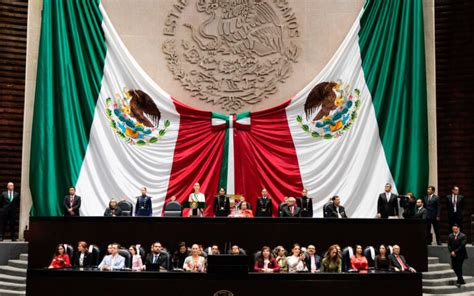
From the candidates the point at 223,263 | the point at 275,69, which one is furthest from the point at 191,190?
the point at 223,263

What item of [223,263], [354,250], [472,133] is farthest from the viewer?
→ [472,133]

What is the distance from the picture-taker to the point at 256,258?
12.6 meters

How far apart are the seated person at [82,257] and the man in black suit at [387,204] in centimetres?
614

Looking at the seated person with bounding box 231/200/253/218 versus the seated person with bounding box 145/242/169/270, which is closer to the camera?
the seated person with bounding box 145/242/169/270

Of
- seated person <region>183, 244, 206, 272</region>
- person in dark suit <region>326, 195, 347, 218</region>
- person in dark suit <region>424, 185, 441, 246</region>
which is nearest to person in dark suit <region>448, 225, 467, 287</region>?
person in dark suit <region>424, 185, 441, 246</region>

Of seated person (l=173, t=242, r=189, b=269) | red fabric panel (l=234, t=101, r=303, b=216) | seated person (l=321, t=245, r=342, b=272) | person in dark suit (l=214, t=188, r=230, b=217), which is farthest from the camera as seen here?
red fabric panel (l=234, t=101, r=303, b=216)

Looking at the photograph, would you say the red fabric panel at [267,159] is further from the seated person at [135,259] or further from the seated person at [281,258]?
the seated person at [135,259]

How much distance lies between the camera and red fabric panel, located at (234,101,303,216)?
56.1ft

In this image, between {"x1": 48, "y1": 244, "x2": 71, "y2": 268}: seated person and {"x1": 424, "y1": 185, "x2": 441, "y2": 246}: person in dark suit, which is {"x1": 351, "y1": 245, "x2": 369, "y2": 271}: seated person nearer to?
{"x1": 424, "y1": 185, "x2": 441, "y2": 246}: person in dark suit

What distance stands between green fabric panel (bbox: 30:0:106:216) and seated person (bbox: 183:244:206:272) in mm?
5755

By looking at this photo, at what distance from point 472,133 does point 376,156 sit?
229cm

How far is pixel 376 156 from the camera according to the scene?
55.7 feet

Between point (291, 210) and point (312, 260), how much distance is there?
2.14 m

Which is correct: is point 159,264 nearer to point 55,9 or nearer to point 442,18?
point 55,9
